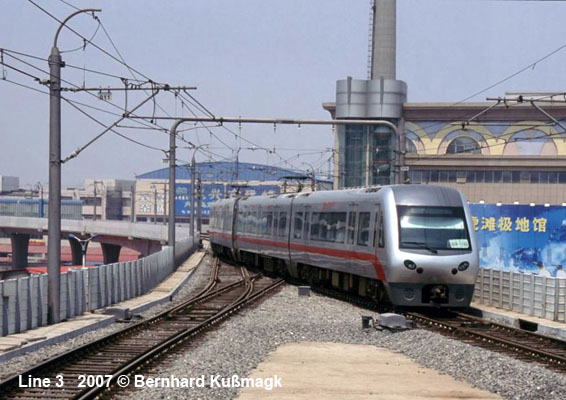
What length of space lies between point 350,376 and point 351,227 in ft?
43.5

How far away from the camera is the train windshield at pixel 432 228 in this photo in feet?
77.7

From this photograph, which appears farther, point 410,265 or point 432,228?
point 432,228

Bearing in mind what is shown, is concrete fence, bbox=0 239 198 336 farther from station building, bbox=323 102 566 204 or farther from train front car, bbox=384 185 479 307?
station building, bbox=323 102 566 204

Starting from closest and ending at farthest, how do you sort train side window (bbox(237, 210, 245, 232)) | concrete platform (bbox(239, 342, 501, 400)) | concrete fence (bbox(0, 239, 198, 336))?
1. concrete platform (bbox(239, 342, 501, 400))
2. concrete fence (bbox(0, 239, 198, 336))
3. train side window (bbox(237, 210, 245, 232))

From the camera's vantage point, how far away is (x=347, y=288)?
29.1 metres

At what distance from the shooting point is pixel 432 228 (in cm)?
2384

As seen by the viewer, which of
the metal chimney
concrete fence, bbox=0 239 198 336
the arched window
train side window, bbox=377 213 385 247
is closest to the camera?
concrete fence, bbox=0 239 198 336

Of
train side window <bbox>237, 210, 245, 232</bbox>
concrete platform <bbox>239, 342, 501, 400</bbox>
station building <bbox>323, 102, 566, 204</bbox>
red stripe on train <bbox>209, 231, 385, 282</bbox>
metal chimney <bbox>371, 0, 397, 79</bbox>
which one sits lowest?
concrete platform <bbox>239, 342, 501, 400</bbox>

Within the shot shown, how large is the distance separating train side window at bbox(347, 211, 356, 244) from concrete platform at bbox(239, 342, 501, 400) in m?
9.26

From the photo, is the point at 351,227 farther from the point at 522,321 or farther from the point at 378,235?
the point at 522,321

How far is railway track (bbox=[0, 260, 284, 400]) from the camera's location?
40.7 feet

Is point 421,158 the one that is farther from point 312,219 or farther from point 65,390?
point 65,390

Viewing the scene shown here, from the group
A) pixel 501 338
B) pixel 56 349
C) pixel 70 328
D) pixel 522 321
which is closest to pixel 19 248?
pixel 70 328

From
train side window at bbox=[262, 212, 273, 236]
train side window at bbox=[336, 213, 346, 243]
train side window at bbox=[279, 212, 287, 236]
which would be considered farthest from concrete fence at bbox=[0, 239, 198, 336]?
train side window at bbox=[262, 212, 273, 236]
